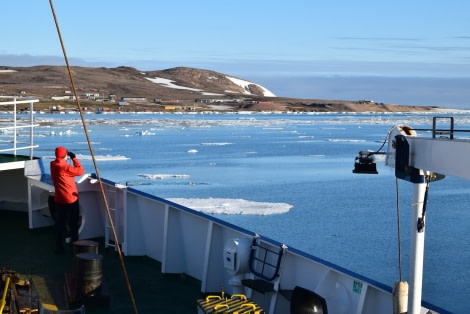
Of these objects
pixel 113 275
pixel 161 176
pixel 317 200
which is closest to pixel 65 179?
pixel 113 275

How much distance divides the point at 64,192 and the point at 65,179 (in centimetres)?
14

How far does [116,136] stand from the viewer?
4759 cm

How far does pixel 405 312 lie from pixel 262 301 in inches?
64.4

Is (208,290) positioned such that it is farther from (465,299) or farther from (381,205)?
(381,205)

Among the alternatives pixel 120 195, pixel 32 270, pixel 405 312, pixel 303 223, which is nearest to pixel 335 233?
pixel 303 223

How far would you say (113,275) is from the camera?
681 cm

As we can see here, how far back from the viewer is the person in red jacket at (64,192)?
7.19 meters

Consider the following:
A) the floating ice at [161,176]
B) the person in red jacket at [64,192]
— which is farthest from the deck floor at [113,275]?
the floating ice at [161,176]

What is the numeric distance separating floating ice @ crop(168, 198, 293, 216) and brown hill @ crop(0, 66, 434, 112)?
316 feet

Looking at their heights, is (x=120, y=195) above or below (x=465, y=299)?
above

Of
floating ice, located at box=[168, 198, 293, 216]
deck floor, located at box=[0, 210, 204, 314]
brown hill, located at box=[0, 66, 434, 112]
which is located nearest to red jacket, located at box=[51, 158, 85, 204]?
deck floor, located at box=[0, 210, 204, 314]

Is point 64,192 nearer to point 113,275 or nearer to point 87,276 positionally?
point 113,275

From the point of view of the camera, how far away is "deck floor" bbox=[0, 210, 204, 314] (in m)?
6.00

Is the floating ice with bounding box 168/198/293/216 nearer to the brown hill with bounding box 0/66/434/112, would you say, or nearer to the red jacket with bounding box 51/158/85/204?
the red jacket with bounding box 51/158/85/204
